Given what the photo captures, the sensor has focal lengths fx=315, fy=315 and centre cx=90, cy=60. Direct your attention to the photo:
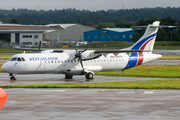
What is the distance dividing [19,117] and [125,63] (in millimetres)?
20927

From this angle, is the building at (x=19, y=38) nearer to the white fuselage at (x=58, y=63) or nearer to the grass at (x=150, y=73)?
the grass at (x=150, y=73)

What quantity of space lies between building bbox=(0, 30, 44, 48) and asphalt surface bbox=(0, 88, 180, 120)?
83810 mm

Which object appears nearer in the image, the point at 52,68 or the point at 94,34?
the point at 52,68

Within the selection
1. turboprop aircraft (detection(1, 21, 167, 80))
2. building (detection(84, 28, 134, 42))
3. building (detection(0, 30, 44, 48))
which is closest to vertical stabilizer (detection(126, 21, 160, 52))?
turboprop aircraft (detection(1, 21, 167, 80))

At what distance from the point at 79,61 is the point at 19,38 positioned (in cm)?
7626

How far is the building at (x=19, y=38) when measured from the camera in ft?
334

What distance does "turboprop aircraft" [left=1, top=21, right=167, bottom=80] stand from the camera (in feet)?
94.9

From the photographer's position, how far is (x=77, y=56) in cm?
3103

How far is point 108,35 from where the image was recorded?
14475 cm

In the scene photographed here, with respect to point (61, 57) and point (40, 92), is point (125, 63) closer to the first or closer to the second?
point (61, 57)

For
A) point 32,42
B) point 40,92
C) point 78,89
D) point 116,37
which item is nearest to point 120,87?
point 78,89

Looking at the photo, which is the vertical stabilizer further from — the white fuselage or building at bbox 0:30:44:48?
building at bbox 0:30:44:48

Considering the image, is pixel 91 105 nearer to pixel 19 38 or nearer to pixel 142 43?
pixel 142 43

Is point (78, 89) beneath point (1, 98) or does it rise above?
beneath
